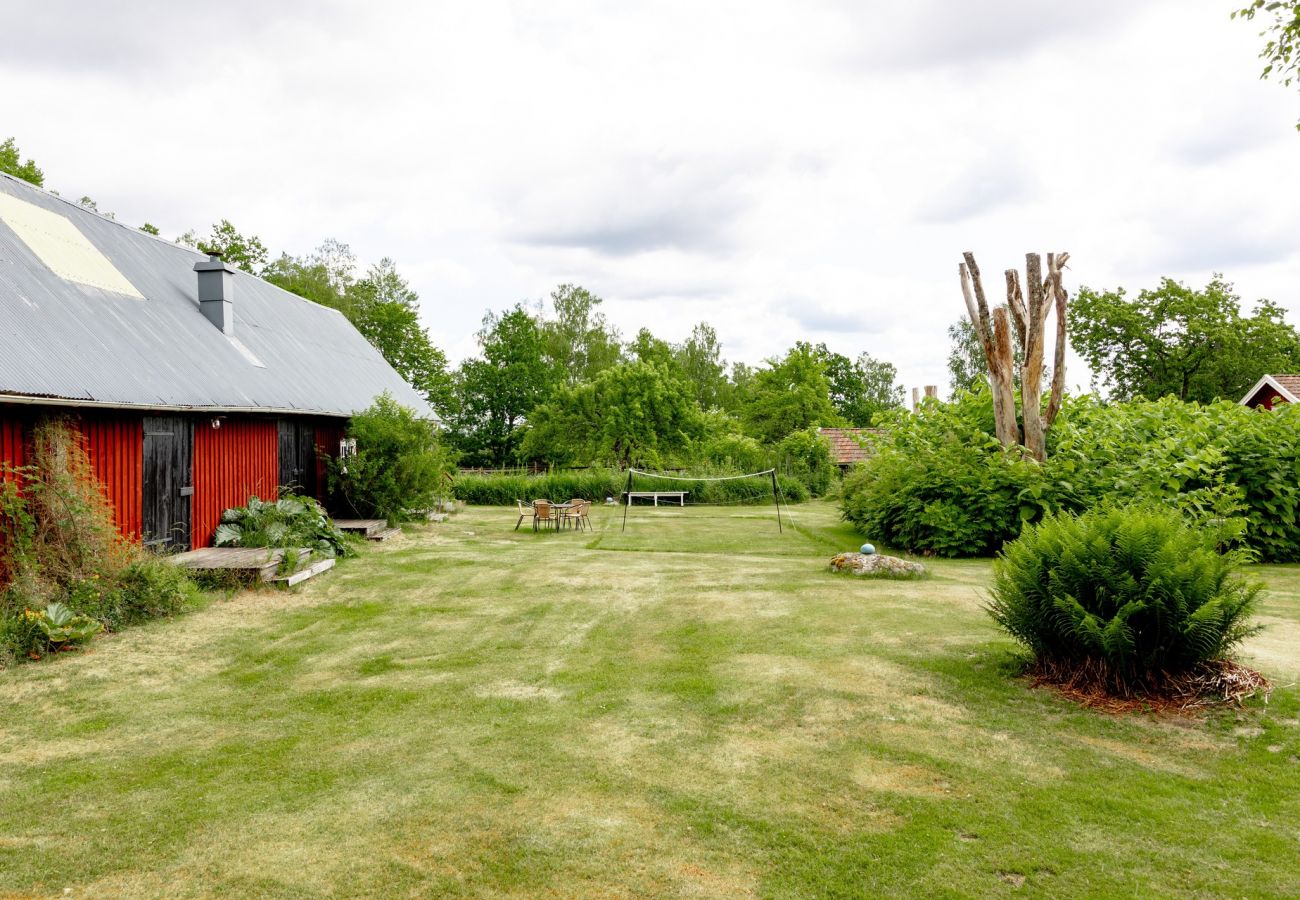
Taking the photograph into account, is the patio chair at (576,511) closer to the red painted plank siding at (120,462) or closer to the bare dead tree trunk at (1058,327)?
the red painted plank siding at (120,462)

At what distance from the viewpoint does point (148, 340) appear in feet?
34.8

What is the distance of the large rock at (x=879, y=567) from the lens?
1057cm

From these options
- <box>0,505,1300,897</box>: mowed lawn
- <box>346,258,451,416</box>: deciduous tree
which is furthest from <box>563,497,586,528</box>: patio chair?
<box>346,258,451,416</box>: deciduous tree

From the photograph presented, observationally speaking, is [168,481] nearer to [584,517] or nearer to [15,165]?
[584,517]

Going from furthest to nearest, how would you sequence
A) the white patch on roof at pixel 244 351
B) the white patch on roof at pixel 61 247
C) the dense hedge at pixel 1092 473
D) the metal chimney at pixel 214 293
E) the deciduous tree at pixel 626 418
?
1. the deciduous tree at pixel 626 418
2. the metal chimney at pixel 214 293
3. the white patch on roof at pixel 244 351
4. the dense hedge at pixel 1092 473
5. the white patch on roof at pixel 61 247

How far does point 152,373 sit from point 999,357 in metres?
12.5

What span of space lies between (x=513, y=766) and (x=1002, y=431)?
11.6 m

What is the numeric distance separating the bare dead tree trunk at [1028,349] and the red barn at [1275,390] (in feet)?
39.1

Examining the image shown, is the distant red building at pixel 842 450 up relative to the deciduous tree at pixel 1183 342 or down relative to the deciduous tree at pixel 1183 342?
down

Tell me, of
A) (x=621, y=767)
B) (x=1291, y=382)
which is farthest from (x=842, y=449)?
(x=621, y=767)

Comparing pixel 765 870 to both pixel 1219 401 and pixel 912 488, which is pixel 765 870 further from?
pixel 1219 401

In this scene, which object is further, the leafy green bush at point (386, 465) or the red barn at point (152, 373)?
the leafy green bush at point (386, 465)

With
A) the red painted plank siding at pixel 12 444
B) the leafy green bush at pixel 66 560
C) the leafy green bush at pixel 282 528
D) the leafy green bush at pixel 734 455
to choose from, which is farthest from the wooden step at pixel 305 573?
the leafy green bush at pixel 734 455

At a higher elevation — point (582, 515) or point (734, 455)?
point (734, 455)
